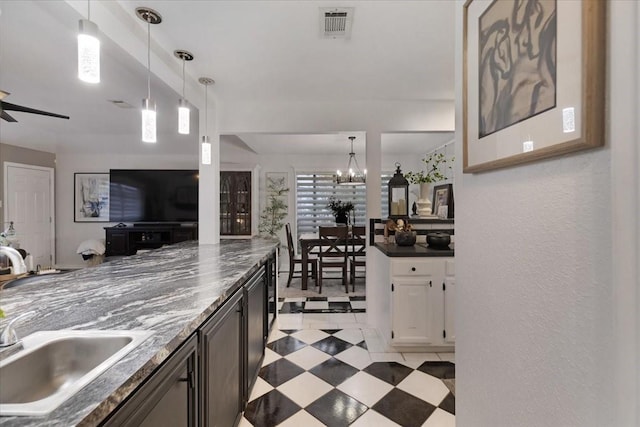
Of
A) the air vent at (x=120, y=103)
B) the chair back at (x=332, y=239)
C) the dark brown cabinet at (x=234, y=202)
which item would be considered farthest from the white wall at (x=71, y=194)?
the chair back at (x=332, y=239)

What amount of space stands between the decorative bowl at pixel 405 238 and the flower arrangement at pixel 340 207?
2.74m

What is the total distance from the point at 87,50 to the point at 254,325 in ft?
5.67

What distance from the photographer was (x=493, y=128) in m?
0.81

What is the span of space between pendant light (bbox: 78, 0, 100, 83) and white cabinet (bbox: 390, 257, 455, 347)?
2.35 meters

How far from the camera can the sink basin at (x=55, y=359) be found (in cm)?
84

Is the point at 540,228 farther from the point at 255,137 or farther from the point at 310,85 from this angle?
the point at 255,137

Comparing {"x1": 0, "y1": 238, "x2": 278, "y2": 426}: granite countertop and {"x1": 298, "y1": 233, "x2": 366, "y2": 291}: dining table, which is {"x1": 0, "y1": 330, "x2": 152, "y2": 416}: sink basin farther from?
{"x1": 298, "y1": 233, "x2": 366, "y2": 291}: dining table

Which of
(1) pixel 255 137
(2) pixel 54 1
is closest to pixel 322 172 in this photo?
(1) pixel 255 137

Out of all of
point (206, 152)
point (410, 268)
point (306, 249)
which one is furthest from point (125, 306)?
point (306, 249)

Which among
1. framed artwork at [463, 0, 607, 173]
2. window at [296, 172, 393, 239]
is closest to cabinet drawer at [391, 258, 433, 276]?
framed artwork at [463, 0, 607, 173]

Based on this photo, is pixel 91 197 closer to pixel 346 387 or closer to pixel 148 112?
pixel 148 112

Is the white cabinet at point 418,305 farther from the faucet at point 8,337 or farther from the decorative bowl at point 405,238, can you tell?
the faucet at point 8,337

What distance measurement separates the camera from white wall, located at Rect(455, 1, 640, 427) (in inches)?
19.5

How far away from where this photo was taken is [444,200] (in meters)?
3.53
